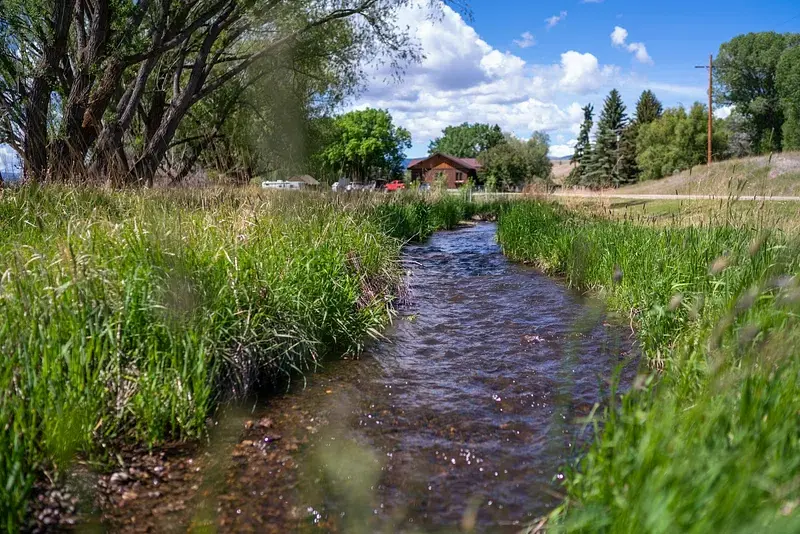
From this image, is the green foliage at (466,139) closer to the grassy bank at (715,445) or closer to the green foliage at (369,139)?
the green foliage at (369,139)

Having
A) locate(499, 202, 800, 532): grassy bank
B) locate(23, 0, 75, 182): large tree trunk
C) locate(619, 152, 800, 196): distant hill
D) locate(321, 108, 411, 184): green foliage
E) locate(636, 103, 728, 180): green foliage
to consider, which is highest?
locate(321, 108, 411, 184): green foliage

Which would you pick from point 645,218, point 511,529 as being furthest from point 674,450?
point 645,218

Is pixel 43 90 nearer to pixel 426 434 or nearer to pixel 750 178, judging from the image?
pixel 426 434

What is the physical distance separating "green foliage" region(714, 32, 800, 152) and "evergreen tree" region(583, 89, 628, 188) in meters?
12.9

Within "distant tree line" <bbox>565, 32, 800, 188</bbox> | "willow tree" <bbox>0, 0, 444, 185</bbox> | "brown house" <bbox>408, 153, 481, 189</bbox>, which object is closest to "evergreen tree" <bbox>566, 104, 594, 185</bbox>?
"distant tree line" <bbox>565, 32, 800, 188</bbox>

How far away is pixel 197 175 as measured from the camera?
39.7ft

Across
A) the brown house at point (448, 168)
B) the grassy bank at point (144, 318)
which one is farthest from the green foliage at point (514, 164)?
the grassy bank at point (144, 318)

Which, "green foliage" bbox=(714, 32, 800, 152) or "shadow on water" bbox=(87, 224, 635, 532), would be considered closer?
"shadow on water" bbox=(87, 224, 635, 532)

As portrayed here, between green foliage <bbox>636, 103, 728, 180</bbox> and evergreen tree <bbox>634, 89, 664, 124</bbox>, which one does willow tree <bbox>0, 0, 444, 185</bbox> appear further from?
evergreen tree <bbox>634, 89, 664, 124</bbox>

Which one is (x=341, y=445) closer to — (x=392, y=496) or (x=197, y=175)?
(x=392, y=496)

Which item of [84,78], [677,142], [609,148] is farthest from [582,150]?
[84,78]

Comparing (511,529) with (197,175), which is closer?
(511,529)

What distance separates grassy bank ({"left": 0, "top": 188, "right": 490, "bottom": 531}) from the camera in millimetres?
3453

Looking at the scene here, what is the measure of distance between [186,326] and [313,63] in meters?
19.0
